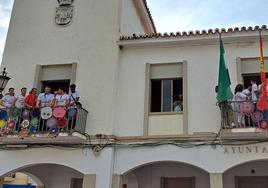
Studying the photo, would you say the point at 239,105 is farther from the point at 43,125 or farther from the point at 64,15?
the point at 64,15

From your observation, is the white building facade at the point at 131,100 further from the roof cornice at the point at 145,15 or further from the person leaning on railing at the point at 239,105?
the roof cornice at the point at 145,15

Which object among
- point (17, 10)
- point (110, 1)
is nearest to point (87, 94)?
point (110, 1)

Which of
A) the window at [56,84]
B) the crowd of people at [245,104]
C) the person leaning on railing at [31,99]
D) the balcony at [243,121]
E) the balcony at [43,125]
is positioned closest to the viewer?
the balcony at [243,121]

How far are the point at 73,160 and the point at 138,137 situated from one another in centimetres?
214

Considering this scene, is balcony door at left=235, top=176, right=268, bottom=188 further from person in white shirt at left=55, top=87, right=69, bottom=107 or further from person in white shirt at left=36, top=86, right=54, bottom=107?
person in white shirt at left=36, top=86, right=54, bottom=107

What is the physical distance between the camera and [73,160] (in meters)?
11.0

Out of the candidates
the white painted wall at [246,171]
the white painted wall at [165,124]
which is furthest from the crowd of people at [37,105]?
the white painted wall at [246,171]

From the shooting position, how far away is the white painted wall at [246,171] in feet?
37.5

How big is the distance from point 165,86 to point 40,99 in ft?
13.5

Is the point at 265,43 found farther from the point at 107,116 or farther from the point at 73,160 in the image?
the point at 73,160

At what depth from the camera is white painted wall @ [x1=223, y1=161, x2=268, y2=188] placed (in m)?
11.4

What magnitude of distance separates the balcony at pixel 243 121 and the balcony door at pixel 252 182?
2.19 m

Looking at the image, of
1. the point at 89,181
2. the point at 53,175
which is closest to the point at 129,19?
the point at 89,181

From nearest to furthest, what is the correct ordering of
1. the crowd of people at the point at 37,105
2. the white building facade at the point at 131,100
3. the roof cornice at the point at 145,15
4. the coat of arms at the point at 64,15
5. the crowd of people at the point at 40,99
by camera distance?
1. the white building facade at the point at 131,100
2. the crowd of people at the point at 37,105
3. the crowd of people at the point at 40,99
4. the coat of arms at the point at 64,15
5. the roof cornice at the point at 145,15
